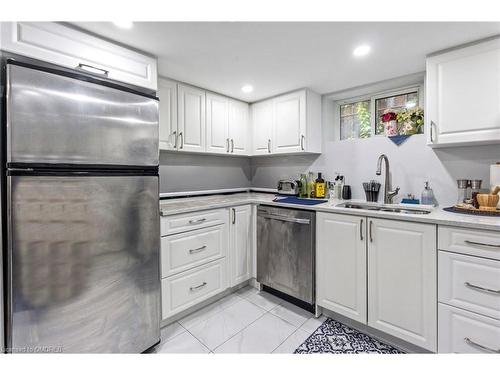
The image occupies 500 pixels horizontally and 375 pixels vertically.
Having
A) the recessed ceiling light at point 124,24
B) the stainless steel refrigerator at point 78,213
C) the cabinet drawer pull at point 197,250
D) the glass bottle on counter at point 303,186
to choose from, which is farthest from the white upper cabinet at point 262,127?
the recessed ceiling light at point 124,24

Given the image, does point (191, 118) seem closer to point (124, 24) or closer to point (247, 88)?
point (247, 88)

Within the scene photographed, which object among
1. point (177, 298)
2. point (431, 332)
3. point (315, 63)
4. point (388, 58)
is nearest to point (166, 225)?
point (177, 298)

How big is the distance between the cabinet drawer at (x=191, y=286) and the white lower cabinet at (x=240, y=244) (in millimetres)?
124

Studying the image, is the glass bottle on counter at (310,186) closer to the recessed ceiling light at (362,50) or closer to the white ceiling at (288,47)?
the white ceiling at (288,47)

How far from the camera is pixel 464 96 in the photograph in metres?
1.64

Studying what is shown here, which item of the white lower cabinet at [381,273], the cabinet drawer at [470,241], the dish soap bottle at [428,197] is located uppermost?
the dish soap bottle at [428,197]

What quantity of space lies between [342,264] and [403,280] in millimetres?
408

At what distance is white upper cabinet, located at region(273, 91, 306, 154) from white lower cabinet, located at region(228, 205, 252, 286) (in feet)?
2.64

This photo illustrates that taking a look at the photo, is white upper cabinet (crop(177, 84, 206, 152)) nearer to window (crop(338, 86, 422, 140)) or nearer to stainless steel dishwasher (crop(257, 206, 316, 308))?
stainless steel dishwasher (crop(257, 206, 316, 308))

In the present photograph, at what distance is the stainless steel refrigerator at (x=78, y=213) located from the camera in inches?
43.4

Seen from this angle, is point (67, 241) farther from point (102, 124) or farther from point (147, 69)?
point (147, 69)

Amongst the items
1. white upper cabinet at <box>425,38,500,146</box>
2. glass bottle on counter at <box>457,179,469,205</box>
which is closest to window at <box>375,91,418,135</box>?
white upper cabinet at <box>425,38,500,146</box>

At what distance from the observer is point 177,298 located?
6.20 feet

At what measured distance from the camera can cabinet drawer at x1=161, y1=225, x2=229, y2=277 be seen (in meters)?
1.82
